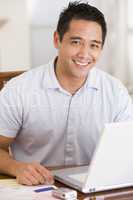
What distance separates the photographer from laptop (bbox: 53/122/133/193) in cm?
153

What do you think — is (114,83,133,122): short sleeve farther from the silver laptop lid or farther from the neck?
the silver laptop lid

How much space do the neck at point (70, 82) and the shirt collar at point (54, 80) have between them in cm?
3

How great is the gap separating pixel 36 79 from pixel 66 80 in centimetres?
13

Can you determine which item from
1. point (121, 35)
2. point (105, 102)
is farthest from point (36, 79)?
point (121, 35)

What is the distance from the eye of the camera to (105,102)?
2240mm

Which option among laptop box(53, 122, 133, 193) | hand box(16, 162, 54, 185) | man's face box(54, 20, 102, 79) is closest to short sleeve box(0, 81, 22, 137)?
man's face box(54, 20, 102, 79)

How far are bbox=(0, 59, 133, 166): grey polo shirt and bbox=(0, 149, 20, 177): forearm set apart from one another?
0.61 ft

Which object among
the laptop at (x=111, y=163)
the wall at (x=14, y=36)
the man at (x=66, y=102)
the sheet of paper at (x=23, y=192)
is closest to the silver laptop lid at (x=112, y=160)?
the laptop at (x=111, y=163)

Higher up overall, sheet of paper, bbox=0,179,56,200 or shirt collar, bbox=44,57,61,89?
shirt collar, bbox=44,57,61,89

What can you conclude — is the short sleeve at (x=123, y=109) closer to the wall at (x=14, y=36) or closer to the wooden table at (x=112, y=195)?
the wooden table at (x=112, y=195)

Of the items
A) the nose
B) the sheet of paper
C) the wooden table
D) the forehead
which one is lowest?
the wooden table

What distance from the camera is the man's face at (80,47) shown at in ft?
7.03

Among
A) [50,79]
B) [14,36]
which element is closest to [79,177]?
[50,79]

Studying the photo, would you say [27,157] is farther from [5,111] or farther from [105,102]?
[105,102]
